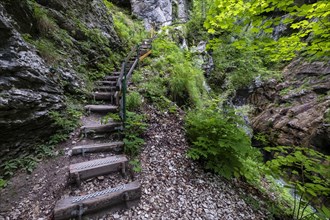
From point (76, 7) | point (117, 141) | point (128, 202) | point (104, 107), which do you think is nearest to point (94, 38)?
point (76, 7)

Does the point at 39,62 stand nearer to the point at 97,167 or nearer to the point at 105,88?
the point at 105,88

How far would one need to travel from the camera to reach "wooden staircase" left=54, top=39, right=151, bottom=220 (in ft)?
8.76

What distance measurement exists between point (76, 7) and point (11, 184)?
727 cm

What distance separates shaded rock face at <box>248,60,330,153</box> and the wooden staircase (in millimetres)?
9598

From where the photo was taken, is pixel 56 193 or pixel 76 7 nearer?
pixel 56 193

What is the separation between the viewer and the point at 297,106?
37.2ft

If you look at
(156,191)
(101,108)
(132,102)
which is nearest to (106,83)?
(101,108)

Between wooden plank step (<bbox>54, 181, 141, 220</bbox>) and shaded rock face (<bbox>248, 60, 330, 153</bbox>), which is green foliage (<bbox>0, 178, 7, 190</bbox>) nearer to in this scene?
wooden plank step (<bbox>54, 181, 141, 220</bbox>)

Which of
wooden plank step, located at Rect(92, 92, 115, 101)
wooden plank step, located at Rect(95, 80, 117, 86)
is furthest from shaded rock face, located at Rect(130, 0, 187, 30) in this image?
wooden plank step, located at Rect(92, 92, 115, 101)

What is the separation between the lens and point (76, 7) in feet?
25.1

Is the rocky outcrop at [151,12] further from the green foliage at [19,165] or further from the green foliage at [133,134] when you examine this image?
the green foliage at [19,165]

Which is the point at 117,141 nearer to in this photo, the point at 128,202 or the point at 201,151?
the point at 128,202

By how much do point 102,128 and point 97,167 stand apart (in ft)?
4.04

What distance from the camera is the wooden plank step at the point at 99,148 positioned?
12.2 ft
